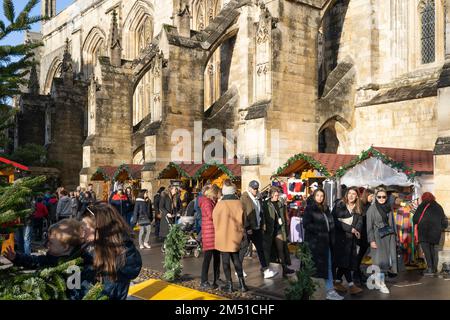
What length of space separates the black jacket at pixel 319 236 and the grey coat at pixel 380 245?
35.5 inches

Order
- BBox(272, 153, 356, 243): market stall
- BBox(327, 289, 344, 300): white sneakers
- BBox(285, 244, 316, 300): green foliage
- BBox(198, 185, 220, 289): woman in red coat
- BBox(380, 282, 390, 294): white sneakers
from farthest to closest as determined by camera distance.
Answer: BBox(272, 153, 356, 243): market stall
BBox(198, 185, 220, 289): woman in red coat
BBox(380, 282, 390, 294): white sneakers
BBox(327, 289, 344, 300): white sneakers
BBox(285, 244, 316, 300): green foliage

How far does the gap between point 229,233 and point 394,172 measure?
5937 mm

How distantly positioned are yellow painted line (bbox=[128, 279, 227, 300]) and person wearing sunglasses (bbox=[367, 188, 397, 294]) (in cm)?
248

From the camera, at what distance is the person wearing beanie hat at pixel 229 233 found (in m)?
7.05

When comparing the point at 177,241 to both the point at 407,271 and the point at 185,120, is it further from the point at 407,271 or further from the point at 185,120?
the point at 185,120

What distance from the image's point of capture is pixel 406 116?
15.1m

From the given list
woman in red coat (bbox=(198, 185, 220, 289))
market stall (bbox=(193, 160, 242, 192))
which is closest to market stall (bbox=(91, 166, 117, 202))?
market stall (bbox=(193, 160, 242, 192))

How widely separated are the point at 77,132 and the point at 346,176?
60.7 feet

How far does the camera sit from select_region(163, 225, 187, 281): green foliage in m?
7.97

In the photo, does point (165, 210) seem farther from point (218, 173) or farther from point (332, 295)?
point (332, 295)

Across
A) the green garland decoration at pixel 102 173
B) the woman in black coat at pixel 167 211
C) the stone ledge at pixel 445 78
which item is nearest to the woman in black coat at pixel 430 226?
the stone ledge at pixel 445 78

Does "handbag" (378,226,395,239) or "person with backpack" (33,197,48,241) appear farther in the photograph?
"person with backpack" (33,197,48,241)

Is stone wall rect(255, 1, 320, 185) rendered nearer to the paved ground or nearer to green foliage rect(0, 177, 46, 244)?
the paved ground

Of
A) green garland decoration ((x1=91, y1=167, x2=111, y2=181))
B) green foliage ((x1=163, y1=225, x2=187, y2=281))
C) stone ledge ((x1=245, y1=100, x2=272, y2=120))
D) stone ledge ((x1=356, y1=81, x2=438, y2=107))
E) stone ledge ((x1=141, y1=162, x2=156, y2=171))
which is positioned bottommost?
green foliage ((x1=163, y1=225, x2=187, y2=281))
